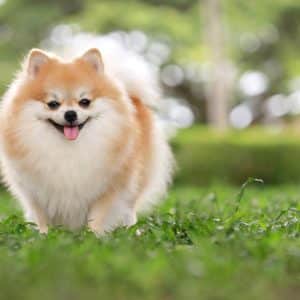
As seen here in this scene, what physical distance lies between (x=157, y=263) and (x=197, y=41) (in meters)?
20.8

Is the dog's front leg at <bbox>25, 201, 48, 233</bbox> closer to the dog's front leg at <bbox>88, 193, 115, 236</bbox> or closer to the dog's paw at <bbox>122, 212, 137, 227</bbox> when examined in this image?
the dog's front leg at <bbox>88, 193, 115, 236</bbox>

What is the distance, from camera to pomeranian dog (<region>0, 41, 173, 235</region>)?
4.93 m

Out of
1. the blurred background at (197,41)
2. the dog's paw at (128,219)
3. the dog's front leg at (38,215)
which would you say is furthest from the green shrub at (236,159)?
the dog's front leg at (38,215)

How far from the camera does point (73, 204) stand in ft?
16.9

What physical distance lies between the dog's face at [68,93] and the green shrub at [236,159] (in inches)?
347

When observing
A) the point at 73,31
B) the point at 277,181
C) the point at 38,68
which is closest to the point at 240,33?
the point at 73,31

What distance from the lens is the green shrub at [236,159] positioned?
1400 centimetres

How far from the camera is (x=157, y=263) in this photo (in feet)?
11.2

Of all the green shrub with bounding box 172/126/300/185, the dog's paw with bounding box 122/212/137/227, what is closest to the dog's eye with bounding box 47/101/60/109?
the dog's paw with bounding box 122/212/137/227

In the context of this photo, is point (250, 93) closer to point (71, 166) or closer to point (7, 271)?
point (71, 166)

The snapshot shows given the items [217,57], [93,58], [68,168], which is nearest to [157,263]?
[68,168]

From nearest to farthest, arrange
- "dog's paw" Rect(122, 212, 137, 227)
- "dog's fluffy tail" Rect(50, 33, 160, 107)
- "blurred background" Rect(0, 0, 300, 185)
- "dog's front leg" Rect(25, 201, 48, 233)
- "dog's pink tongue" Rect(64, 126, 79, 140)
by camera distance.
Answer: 1. "dog's pink tongue" Rect(64, 126, 79, 140)
2. "dog's front leg" Rect(25, 201, 48, 233)
3. "dog's paw" Rect(122, 212, 137, 227)
4. "dog's fluffy tail" Rect(50, 33, 160, 107)
5. "blurred background" Rect(0, 0, 300, 185)

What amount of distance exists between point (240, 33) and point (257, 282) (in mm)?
21640

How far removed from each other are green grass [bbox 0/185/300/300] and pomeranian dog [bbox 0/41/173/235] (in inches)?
17.2
